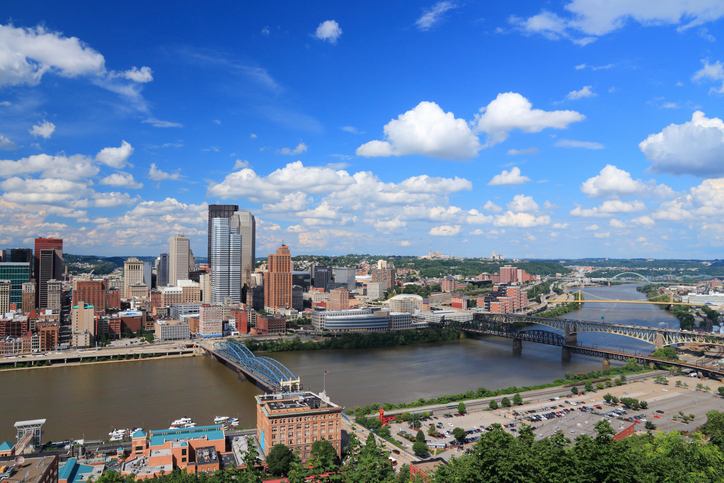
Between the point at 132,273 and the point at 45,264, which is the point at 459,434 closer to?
the point at 45,264

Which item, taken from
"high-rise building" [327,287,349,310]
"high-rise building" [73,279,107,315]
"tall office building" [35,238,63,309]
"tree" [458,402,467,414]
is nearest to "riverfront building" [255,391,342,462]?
"tree" [458,402,467,414]

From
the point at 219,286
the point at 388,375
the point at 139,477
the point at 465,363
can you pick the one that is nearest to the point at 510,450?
the point at 139,477

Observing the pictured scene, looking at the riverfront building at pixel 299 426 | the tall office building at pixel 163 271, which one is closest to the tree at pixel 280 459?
the riverfront building at pixel 299 426

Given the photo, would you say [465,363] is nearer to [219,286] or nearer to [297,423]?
[297,423]

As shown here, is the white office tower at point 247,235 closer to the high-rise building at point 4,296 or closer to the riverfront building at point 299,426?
the high-rise building at point 4,296

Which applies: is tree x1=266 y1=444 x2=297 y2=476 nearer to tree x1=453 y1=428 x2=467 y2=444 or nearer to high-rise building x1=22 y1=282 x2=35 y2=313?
tree x1=453 y1=428 x2=467 y2=444

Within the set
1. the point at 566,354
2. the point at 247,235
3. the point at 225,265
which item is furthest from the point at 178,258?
the point at 566,354
